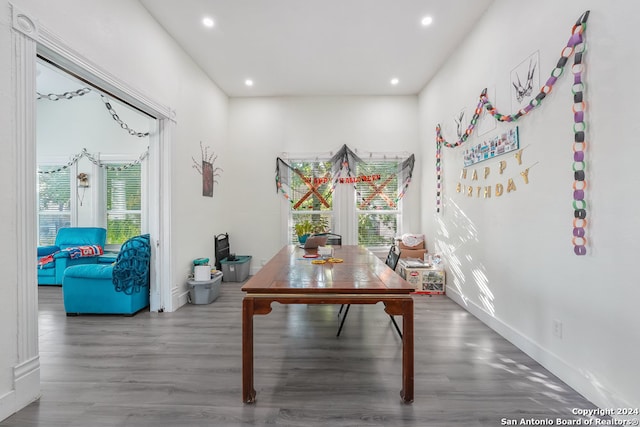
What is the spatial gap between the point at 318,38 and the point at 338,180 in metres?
2.22

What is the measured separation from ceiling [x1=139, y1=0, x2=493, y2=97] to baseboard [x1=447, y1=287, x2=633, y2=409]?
308 cm

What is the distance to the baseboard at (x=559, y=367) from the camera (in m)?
1.63

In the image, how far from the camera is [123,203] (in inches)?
199

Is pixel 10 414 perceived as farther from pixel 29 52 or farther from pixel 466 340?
pixel 466 340

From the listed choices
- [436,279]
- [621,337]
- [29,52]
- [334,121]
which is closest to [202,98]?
[334,121]

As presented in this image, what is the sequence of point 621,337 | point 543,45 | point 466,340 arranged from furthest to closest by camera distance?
1. point 466,340
2. point 543,45
3. point 621,337

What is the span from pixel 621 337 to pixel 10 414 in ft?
11.1

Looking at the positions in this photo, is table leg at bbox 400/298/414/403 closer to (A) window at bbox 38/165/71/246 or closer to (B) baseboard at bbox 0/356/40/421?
(B) baseboard at bbox 0/356/40/421

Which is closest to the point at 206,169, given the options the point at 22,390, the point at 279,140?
the point at 279,140

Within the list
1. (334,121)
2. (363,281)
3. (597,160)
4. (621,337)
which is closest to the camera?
(621,337)

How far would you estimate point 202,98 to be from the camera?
13.4 feet

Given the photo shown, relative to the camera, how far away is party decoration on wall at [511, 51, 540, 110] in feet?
7.24

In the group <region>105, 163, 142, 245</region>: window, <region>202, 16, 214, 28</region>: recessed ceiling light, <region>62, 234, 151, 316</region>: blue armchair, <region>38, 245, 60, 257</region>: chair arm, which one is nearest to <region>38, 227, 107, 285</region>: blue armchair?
<region>38, 245, 60, 257</region>: chair arm

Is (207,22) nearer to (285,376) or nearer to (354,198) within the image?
(354,198)
